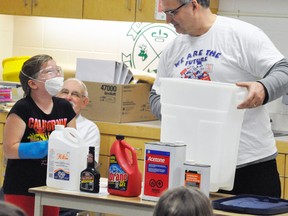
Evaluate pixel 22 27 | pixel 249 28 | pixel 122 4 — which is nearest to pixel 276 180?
pixel 249 28

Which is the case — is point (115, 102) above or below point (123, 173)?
above

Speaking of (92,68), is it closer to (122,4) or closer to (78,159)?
(122,4)

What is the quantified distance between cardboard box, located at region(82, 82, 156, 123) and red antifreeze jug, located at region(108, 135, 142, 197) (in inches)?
78.8

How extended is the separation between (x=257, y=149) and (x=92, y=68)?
238 cm

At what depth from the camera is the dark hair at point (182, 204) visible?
2.00 metres

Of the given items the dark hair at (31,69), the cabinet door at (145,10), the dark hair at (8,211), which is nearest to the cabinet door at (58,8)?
the cabinet door at (145,10)

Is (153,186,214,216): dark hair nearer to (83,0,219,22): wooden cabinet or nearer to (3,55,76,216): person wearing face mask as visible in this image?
(3,55,76,216): person wearing face mask

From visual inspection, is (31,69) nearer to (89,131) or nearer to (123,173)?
(123,173)

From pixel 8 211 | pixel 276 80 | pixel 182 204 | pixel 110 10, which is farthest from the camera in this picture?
pixel 110 10

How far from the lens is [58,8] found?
225 inches

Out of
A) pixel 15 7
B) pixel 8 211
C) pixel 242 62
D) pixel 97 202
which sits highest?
pixel 15 7

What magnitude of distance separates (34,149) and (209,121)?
3.11 feet

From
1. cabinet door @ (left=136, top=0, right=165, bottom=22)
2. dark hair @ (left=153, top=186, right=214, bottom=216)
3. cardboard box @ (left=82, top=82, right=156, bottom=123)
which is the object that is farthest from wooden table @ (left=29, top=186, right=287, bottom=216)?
cabinet door @ (left=136, top=0, right=165, bottom=22)

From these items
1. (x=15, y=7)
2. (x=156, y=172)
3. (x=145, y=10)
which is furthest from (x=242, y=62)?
(x=15, y=7)
